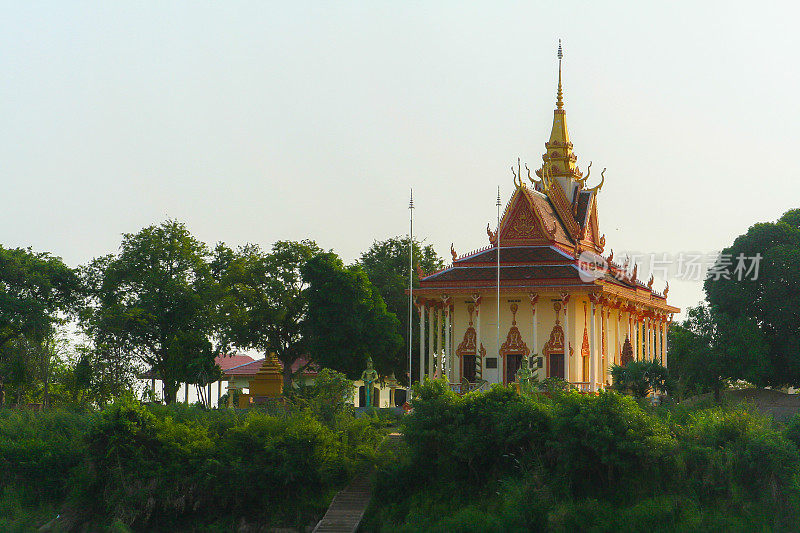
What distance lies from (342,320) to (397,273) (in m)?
8.86

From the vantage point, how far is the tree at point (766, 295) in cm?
4372

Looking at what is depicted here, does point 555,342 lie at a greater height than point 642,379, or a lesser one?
greater

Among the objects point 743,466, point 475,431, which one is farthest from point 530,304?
point 743,466

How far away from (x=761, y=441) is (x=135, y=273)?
2844cm

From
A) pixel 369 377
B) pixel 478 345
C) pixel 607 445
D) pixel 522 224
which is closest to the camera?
pixel 607 445

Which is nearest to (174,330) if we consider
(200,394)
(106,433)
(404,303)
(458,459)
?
(200,394)

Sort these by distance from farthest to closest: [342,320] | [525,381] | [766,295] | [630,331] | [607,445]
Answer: [630,331], [342,320], [766,295], [525,381], [607,445]

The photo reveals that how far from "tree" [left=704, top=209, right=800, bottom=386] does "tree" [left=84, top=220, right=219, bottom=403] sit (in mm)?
20381

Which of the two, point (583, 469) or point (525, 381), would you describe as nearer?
point (583, 469)

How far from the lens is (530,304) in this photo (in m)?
45.9

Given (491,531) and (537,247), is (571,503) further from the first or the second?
(537,247)

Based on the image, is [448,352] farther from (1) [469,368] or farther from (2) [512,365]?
(2) [512,365]

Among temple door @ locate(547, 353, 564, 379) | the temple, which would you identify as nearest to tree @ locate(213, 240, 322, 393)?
the temple

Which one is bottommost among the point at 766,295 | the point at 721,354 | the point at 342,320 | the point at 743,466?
the point at 743,466
